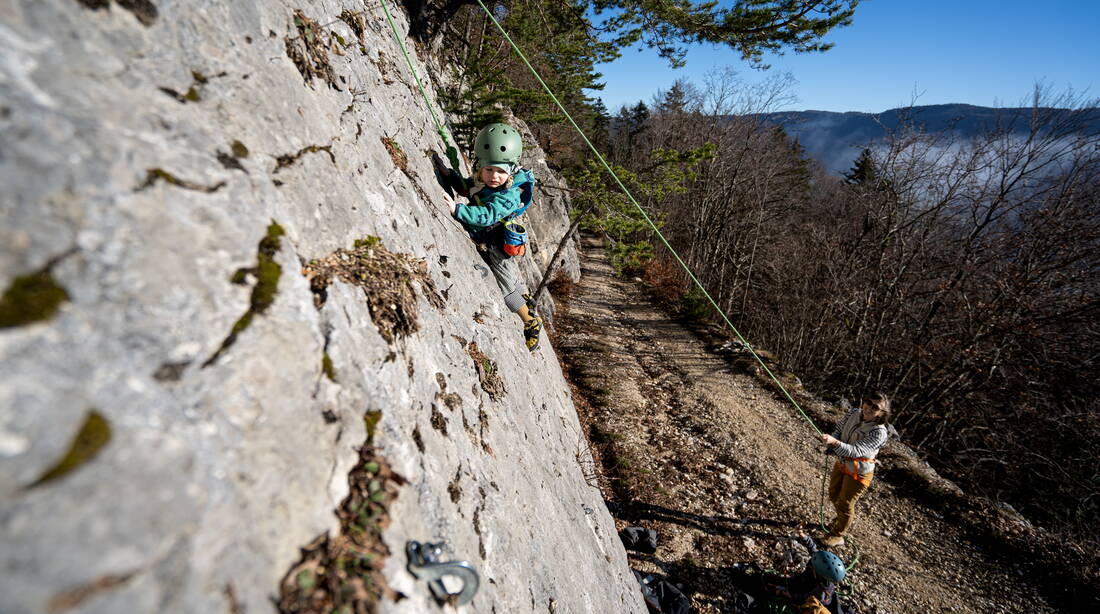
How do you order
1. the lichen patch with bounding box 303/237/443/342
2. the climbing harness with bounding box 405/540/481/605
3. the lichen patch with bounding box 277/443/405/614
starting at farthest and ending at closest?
the lichen patch with bounding box 303/237/443/342
the climbing harness with bounding box 405/540/481/605
the lichen patch with bounding box 277/443/405/614

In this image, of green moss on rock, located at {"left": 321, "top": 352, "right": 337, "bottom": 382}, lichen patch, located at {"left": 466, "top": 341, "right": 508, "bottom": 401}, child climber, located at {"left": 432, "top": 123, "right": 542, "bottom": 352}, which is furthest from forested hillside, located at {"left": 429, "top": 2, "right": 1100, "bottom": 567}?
green moss on rock, located at {"left": 321, "top": 352, "right": 337, "bottom": 382}

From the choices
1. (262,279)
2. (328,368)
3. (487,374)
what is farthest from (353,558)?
(487,374)

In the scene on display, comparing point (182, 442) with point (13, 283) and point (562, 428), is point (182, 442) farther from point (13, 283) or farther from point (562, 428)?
point (562, 428)

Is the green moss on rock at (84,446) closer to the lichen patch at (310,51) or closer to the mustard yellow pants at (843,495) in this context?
the lichen patch at (310,51)

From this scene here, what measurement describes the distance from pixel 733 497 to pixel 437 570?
26.9 ft

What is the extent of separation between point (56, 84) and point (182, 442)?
1.08 meters

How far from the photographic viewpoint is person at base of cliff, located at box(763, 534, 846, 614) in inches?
184

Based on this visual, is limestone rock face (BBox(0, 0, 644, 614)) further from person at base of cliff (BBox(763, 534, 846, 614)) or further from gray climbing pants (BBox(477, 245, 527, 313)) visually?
person at base of cliff (BBox(763, 534, 846, 614))

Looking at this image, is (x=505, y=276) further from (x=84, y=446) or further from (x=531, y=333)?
(x=84, y=446)

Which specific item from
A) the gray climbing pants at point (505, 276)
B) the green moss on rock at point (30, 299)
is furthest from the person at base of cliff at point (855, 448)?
the green moss on rock at point (30, 299)

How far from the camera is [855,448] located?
5.75 metres

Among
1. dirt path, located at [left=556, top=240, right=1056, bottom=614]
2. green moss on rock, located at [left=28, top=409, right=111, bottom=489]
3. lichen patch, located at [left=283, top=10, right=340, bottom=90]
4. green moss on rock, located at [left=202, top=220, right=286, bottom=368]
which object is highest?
lichen patch, located at [left=283, top=10, right=340, bottom=90]

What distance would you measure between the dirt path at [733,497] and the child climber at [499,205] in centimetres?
473

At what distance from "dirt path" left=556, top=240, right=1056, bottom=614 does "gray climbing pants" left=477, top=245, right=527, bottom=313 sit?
468 cm
